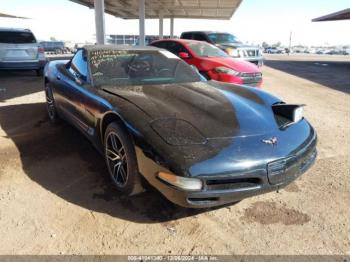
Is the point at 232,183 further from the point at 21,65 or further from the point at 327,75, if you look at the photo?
the point at 327,75

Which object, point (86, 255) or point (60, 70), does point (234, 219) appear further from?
point (60, 70)

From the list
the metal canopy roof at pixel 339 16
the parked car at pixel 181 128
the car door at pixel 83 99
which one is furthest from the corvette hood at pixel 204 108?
the metal canopy roof at pixel 339 16

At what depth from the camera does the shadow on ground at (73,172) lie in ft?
9.21

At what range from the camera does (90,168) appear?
143 inches

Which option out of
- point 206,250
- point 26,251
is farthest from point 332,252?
point 26,251

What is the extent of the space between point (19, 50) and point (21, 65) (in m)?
0.48

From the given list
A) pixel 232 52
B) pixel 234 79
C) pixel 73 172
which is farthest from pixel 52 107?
pixel 232 52

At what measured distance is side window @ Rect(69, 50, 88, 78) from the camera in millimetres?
3786

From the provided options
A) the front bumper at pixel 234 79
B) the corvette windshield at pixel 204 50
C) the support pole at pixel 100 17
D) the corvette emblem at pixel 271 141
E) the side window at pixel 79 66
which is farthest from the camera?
the support pole at pixel 100 17

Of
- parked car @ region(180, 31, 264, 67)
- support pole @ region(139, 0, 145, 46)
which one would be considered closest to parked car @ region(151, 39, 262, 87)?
parked car @ region(180, 31, 264, 67)

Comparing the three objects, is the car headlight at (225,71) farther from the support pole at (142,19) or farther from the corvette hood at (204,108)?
the support pole at (142,19)

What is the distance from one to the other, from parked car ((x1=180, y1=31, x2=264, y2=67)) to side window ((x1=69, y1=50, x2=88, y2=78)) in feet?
28.2

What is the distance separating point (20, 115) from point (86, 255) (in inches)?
173

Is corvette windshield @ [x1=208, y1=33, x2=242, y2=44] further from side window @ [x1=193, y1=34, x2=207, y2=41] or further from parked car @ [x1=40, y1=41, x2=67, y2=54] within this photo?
parked car @ [x1=40, y1=41, x2=67, y2=54]
